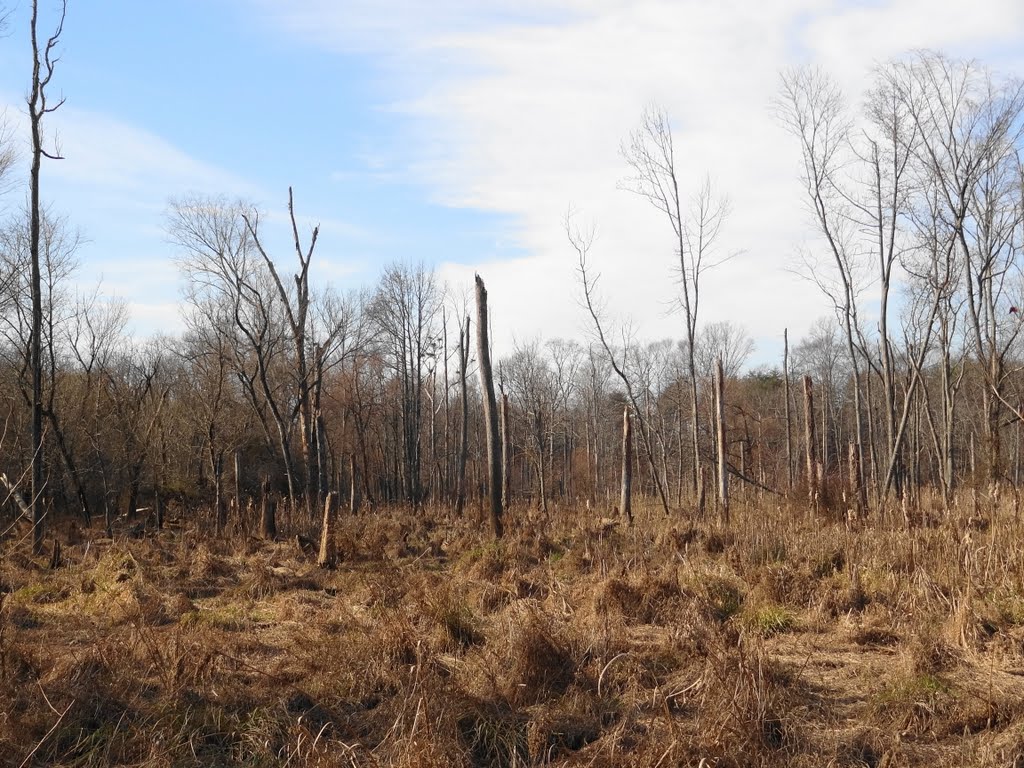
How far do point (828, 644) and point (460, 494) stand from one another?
51.2 ft

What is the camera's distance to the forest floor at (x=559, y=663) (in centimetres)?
445

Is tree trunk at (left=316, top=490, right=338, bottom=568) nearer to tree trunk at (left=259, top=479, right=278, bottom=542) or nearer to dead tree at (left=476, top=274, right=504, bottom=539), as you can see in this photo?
tree trunk at (left=259, top=479, right=278, bottom=542)

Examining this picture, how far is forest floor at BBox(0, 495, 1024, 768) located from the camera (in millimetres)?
4449

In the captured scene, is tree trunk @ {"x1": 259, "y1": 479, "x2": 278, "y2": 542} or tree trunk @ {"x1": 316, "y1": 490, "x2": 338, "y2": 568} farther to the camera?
tree trunk @ {"x1": 259, "y1": 479, "x2": 278, "y2": 542}

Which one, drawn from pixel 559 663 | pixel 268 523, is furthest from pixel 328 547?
pixel 559 663

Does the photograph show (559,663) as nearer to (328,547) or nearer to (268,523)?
(328,547)

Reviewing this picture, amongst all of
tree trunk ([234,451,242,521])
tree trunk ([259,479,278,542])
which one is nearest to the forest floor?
tree trunk ([259,479,278,542])

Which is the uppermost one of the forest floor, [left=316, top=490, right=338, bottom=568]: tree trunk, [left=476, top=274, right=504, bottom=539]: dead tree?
[left=476, top=274, right=504, bottom=539]: dead tree

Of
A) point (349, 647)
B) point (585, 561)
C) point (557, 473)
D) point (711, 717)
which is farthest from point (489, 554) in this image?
point (557, 473)

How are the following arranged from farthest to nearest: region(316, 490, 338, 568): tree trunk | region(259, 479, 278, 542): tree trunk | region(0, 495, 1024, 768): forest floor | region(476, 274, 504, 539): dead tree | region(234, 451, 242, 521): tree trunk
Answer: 1. region(234, 451, 242, 521): tree trunk
2. region(476, 274, 504, 539): dead tree
3. region(259, 479, 278, 542): tree trunk
4. region(316, 490, 338, 568): tree trunk
5. region(0, 495, 1024, 768): forest floor

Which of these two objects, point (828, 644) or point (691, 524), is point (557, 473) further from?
point (828, 644)

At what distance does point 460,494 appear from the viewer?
21.4 metres

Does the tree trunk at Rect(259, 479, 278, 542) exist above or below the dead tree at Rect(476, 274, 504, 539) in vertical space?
below

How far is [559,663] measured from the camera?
5.50 m
